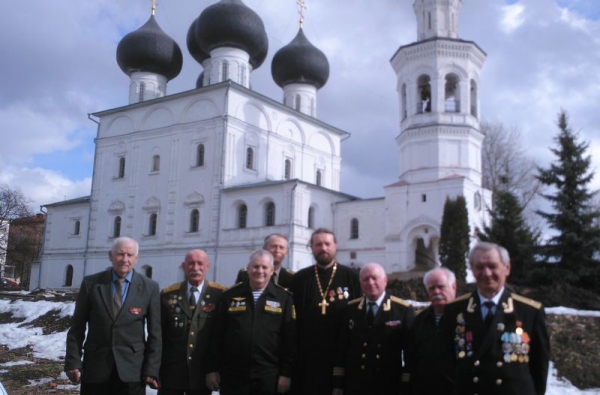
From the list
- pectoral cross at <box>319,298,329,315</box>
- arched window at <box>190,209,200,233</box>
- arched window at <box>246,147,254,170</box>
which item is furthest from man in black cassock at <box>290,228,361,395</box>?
arched window at <box>246,147,254,170</box>

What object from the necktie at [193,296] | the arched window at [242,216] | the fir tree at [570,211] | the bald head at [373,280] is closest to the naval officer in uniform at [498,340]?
the bald head at [373,280]

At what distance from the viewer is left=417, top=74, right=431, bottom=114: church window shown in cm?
2486

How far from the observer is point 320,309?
509 cm

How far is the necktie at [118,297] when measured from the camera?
4.84 metres

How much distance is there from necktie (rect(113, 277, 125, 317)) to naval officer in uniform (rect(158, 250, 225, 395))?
0.46m

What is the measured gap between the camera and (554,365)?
28.8ft

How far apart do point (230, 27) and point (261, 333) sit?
2680 centimetres

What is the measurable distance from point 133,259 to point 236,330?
1.05 meters

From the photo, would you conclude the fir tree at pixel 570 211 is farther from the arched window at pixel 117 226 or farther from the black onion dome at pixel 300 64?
the arched window at pixel 117 226

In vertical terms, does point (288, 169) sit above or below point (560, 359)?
above

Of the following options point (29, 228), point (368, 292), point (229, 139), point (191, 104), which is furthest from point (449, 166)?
point (29, 228)

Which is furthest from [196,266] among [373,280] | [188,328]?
[373,280]

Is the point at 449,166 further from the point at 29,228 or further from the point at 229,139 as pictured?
the point at 29,228

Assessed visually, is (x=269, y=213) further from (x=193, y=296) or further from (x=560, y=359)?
(x=193, y=296)
